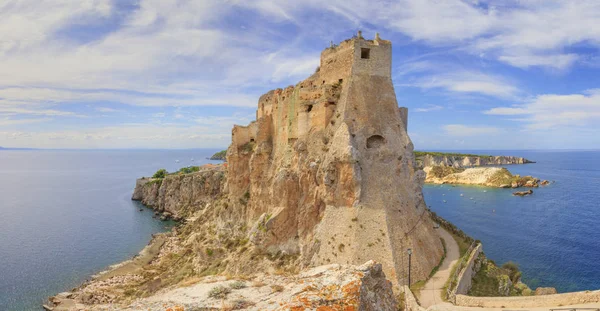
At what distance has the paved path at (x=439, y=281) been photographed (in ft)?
73.6

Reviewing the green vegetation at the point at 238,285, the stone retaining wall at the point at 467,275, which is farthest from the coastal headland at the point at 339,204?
the green vegetation at the point at 238,285

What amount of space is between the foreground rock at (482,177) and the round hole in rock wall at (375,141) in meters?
92.4

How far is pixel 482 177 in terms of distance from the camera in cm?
11331

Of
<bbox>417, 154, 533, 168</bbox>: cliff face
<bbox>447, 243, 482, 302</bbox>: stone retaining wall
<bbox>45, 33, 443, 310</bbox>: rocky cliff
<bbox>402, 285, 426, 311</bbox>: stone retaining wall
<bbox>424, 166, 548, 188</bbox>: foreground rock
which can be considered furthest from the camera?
<bbox>417, 154, 533, 168</bbox>: cliff face

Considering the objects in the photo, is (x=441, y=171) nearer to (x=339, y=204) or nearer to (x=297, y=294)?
(x=339, y=204)

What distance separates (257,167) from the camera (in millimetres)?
39562

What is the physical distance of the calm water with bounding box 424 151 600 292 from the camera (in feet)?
131

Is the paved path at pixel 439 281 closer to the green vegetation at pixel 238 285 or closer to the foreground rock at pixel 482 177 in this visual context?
the green vegetation at pixel 238 285

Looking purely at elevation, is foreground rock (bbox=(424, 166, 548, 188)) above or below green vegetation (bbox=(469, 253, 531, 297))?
above

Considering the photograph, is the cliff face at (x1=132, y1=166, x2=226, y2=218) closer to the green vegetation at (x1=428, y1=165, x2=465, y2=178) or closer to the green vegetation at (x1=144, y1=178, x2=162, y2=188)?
the green vegetation at (x1=144, y1=178, x2=162, y2=188)

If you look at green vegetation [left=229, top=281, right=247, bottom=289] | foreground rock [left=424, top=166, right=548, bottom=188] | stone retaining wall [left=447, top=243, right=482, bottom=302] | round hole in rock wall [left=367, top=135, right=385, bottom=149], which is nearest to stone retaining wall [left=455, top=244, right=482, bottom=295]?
stone retaining wall [left=447, top=243, right=482, bottom=302]

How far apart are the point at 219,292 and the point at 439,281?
22561 millimetres

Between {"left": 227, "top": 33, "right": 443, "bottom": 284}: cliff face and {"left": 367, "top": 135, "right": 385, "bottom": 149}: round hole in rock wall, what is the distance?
8 centimetres

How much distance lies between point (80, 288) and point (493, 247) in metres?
51.7
